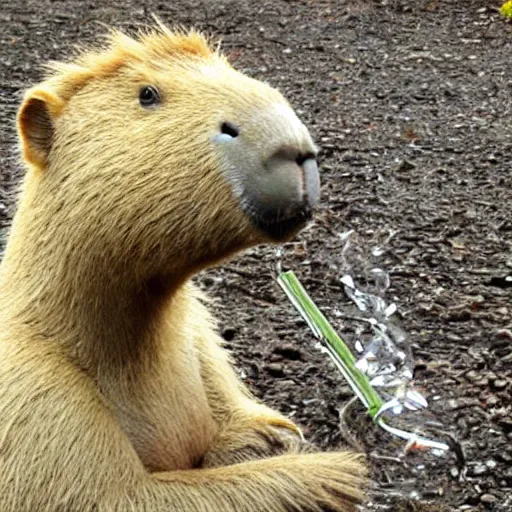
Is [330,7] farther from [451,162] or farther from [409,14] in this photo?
[451,162]

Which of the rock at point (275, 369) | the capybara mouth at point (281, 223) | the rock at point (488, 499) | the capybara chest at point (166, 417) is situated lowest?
the rock at point (275, 369)

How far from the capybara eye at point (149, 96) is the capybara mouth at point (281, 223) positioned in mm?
403

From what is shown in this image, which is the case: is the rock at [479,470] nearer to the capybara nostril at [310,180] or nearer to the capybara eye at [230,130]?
the capybara nostril at [310,180]

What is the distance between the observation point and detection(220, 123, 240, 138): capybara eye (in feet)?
8.18

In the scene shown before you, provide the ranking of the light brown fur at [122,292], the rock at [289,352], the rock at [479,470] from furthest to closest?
the rock at [289,352] < the rock at [479,470] < the light brown fur at [122,292]

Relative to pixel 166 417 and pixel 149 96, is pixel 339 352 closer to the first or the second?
pixel 166 417

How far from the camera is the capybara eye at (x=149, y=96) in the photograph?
267 centimetres

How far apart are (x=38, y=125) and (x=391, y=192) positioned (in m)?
3.52

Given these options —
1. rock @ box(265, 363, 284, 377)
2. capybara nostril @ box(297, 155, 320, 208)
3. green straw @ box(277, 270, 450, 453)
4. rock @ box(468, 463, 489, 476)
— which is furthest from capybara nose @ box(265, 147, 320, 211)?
rock @ box(265, 363, 284, 377)

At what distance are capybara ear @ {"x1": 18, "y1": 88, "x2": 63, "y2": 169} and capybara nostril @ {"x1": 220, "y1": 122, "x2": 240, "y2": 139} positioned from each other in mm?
477

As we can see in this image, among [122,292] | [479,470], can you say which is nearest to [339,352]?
[479,470]

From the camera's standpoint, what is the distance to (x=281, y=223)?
8.12 ft

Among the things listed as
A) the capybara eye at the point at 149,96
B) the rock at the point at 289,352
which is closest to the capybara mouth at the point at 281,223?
the capybara eye at the point at 149,96

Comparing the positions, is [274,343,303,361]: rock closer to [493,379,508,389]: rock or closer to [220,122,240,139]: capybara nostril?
[493,379,508,389]: rock
